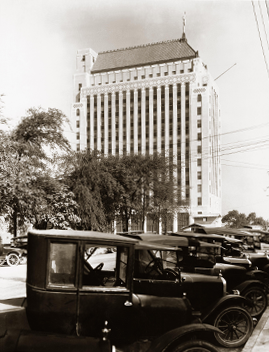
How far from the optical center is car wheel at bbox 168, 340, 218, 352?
4.51m

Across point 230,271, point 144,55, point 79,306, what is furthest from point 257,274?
point 144,55

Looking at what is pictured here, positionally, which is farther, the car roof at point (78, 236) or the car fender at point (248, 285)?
the car fender at point (248, 285)

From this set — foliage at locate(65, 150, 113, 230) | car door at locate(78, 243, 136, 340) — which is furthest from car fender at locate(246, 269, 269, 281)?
foliage at locate(65, 150, 113, 230)

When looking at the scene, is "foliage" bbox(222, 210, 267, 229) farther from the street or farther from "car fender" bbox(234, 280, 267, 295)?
"car fender" bbox(234, 280, 267, 295)

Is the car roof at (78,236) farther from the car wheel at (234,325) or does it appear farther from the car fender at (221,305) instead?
the car wheel at (234,325)

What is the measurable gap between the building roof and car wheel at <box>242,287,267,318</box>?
115202mm

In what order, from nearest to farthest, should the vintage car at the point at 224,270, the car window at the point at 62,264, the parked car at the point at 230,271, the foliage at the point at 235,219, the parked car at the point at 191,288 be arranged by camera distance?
the car window at the point at 62,264 < the parked car at the point at 191,288 < the vintage car at the point at 224,270 < the parked car at the point at 230,271 < the foliage at the point at 235,219

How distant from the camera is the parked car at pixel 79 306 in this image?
178 inches

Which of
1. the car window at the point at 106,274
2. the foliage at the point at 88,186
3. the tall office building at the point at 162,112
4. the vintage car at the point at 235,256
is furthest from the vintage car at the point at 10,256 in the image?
the tall office building at the point at 162,112

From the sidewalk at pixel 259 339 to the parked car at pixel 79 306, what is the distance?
2.11 meters

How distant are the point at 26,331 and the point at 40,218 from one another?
22075mm

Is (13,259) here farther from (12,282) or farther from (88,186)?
(88,186)

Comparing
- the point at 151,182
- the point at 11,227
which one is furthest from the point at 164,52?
the point at 11,227

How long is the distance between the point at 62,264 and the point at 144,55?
417ft
